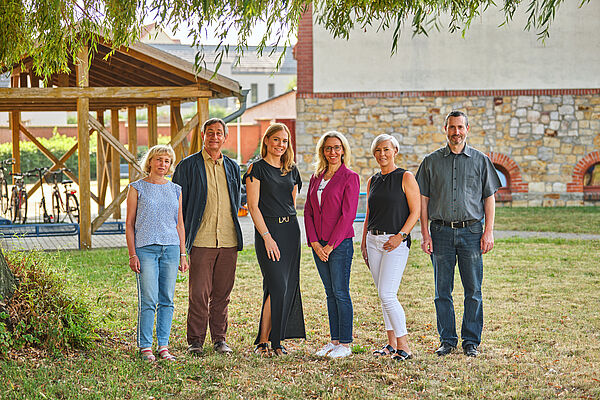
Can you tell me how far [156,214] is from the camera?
5242 mm

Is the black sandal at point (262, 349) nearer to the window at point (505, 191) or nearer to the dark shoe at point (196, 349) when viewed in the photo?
the dark shoe at point (196, 349)

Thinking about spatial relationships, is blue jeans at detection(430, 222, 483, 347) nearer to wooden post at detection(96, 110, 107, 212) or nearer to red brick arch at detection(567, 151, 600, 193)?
wooden post at detection(96, 110, 107, 212)

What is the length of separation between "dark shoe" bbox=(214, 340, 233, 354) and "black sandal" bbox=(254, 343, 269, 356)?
8.1 inches

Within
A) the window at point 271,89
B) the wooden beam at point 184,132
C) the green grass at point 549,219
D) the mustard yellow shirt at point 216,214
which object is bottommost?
the green grass at point 549,219

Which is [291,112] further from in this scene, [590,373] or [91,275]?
[590,373]

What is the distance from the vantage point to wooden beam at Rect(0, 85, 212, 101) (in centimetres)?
1075

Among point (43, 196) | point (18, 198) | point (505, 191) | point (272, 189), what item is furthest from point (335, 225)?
point (505, 191)

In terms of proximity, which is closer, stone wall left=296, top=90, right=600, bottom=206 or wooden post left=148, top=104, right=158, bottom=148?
wooden post left=148, top=104, right=158, bottom=148

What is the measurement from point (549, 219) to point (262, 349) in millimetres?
12120

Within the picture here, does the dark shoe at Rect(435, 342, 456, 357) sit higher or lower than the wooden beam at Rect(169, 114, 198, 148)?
lower

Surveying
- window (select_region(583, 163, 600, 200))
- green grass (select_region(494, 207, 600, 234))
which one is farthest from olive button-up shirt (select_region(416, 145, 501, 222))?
window (select_region(583, 163, 600, 200))

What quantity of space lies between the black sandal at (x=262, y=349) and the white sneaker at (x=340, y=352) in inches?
18.9

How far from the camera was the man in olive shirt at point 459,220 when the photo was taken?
5.54m

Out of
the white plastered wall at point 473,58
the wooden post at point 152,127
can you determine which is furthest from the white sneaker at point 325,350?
the white plastered wall at point 473,58
